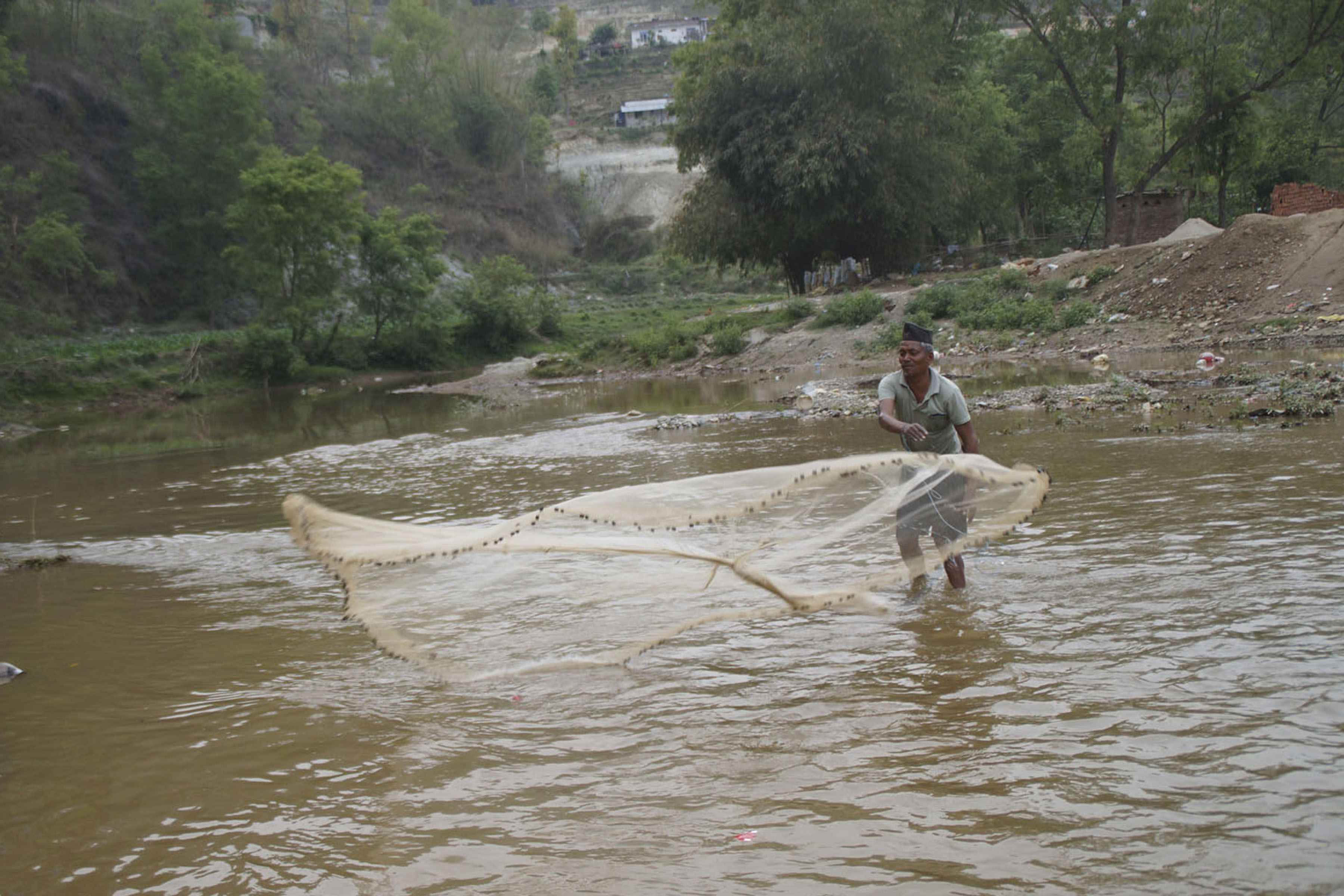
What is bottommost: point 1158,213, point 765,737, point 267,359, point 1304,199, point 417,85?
point 765,737

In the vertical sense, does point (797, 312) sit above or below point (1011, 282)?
below

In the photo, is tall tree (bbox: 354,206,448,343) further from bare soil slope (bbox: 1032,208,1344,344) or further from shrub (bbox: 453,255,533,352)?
bare soil slope (bbox: 1032,208,1344,344)

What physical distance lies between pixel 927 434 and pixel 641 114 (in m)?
103

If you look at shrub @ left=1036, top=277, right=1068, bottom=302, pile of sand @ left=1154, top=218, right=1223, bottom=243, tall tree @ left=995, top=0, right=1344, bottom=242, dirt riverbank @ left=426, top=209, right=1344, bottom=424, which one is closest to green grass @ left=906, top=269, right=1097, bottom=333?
shrub @ left=1036, top=277, right=1068, bottom=302

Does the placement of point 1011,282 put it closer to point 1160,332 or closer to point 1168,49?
point 1160,332

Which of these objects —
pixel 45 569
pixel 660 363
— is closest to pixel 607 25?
pixel 660 363

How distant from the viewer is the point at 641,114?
102 meters

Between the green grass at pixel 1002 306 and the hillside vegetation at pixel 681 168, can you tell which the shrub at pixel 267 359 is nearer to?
the hillside vegetation at pixel 681 168

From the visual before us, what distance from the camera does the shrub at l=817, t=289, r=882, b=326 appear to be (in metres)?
26.1

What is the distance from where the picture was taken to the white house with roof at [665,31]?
5202 inches

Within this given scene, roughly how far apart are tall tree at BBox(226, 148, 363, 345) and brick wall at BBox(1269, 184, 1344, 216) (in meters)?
31.6

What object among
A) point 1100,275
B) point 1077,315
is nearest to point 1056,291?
point 1100,275

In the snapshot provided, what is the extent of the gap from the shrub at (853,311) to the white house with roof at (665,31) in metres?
114

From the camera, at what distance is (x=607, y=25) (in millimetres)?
130625
